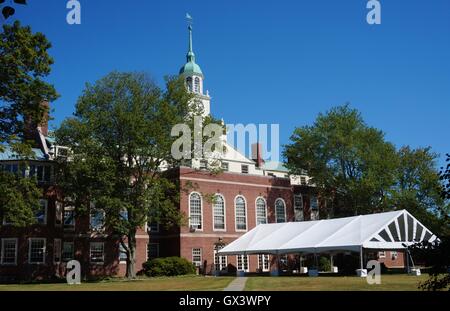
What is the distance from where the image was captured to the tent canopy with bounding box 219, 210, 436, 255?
3406cm

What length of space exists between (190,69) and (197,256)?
3218 centimetres

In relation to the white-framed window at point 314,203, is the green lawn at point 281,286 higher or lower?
lower

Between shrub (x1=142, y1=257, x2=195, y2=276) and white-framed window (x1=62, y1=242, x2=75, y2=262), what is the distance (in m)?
6.36

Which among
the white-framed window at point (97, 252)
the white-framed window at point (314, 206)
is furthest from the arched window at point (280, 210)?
the white-framed window at point (97, 252)

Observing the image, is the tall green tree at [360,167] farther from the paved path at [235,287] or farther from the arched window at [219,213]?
the paved path at [235,287]

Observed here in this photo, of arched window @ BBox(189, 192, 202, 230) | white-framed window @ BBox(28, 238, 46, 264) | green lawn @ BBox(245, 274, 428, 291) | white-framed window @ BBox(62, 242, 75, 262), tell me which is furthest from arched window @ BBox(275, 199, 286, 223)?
green lawn @ BBox(245, 274, 428, 291)

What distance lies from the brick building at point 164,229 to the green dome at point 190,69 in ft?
66.7

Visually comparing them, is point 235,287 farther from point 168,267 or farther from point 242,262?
point 242,262

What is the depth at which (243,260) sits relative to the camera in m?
50.7

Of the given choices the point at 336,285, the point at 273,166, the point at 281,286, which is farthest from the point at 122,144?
the point at 273,166

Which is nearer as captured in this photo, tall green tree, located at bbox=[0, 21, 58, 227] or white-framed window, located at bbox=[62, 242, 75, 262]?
tall green tree, located at bbox=[0, 21, 58, 227]

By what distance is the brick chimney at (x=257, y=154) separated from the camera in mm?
69000

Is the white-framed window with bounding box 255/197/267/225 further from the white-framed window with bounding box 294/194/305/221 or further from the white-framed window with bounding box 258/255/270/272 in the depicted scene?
the white-framed window with bounding box 294/194/305/221
